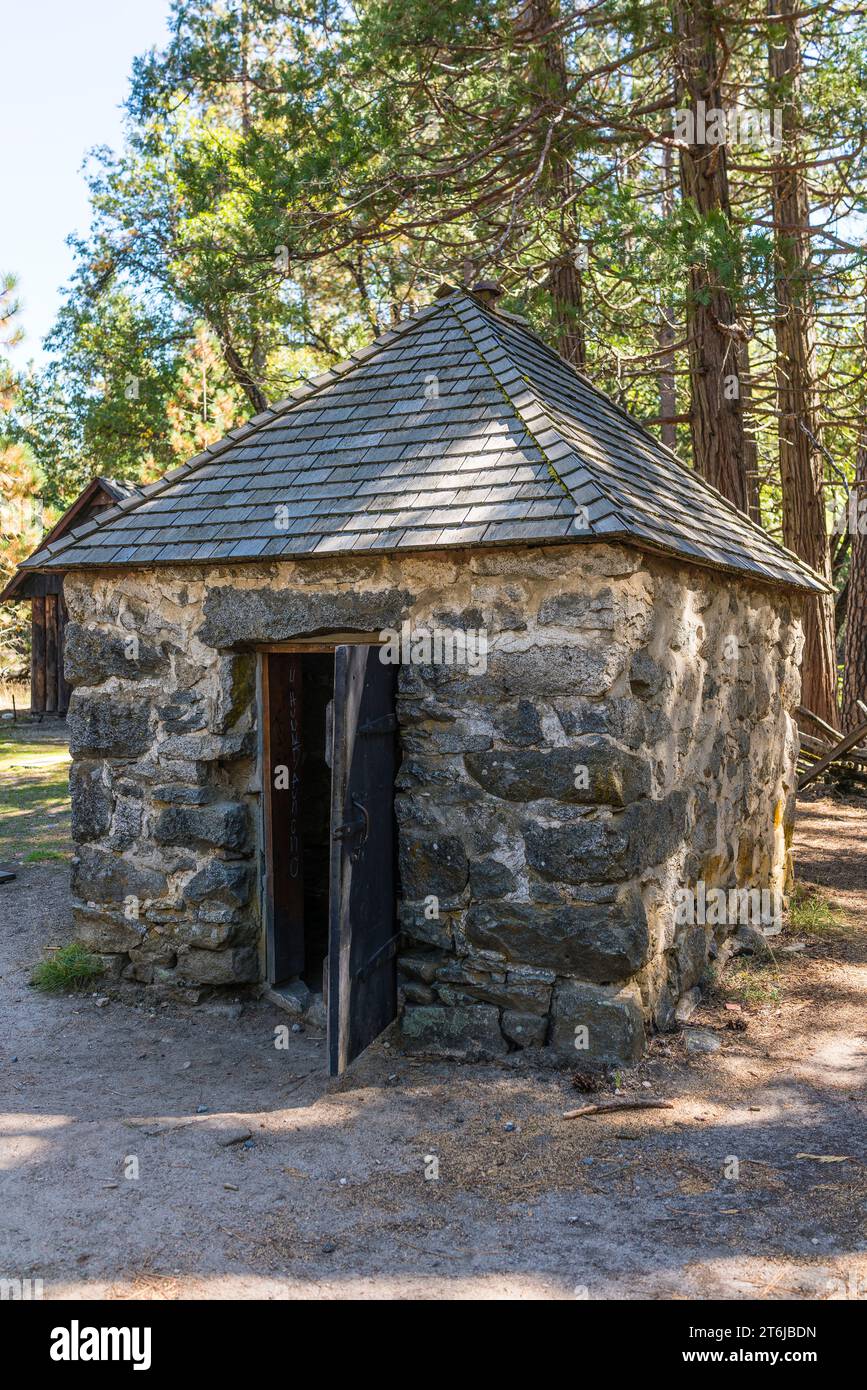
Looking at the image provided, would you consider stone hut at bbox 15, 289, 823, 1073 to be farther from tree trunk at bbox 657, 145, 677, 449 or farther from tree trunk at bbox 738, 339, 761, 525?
tree trunk at bbox 657, 145, 677, 449

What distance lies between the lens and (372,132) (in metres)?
8.56

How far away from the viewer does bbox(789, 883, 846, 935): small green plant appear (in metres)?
7.38

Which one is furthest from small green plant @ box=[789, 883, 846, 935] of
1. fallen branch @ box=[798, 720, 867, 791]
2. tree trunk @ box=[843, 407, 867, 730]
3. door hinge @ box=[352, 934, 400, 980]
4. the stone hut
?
tree trunk @ box=[843, 407, 867, 730]

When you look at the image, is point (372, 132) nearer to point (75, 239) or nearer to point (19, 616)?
point (75, 239)

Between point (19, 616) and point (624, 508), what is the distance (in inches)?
936

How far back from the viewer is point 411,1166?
4074 mm

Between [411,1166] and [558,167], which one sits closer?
[411,1166]

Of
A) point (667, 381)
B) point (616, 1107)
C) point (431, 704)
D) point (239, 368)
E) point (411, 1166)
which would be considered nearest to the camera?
point (411, 1166)

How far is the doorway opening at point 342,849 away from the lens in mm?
4535

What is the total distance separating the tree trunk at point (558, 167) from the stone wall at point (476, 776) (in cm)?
425

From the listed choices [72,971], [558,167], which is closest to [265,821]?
[72,971]

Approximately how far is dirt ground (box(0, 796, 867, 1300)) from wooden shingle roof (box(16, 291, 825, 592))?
8.28 feet

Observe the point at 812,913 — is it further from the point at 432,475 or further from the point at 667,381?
the point at 667,381

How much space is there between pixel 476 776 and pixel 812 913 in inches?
150
